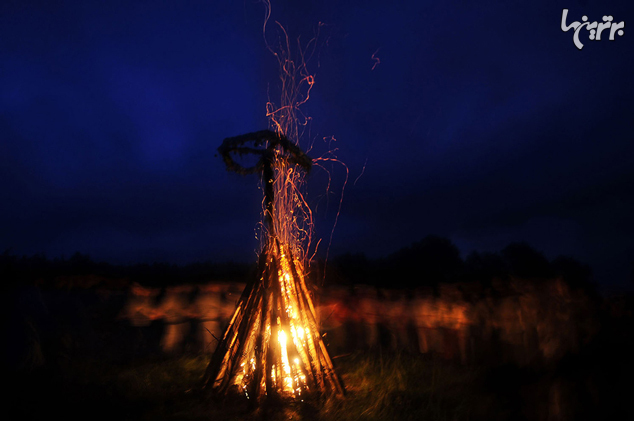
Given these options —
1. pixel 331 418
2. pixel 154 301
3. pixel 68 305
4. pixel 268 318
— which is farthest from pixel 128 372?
pixel 331 418

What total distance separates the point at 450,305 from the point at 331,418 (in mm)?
2545

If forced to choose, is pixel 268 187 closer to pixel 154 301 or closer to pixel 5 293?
pixel 154 301

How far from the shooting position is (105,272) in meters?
6.89

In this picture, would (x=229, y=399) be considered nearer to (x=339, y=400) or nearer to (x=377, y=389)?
(x=339, y=400)

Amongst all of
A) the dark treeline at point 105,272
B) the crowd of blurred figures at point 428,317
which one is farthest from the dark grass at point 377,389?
the dark treeline at point 105,272

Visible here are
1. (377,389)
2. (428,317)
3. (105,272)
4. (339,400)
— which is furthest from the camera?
(105,272)

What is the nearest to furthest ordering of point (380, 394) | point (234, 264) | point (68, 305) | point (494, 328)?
1. point (380, 394)
2. point (494, 328)
3. point (68, 305)
4. point (234, 264)

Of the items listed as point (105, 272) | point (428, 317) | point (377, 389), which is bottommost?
point (377, 389)

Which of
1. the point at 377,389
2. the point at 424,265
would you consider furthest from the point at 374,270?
the point at 377,389

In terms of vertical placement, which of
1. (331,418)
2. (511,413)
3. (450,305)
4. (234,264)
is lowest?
(511,413)

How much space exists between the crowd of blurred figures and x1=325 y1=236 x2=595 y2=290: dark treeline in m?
0.21

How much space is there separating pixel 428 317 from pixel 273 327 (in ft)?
8.42

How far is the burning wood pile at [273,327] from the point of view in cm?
369

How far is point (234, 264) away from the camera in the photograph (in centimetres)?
806
